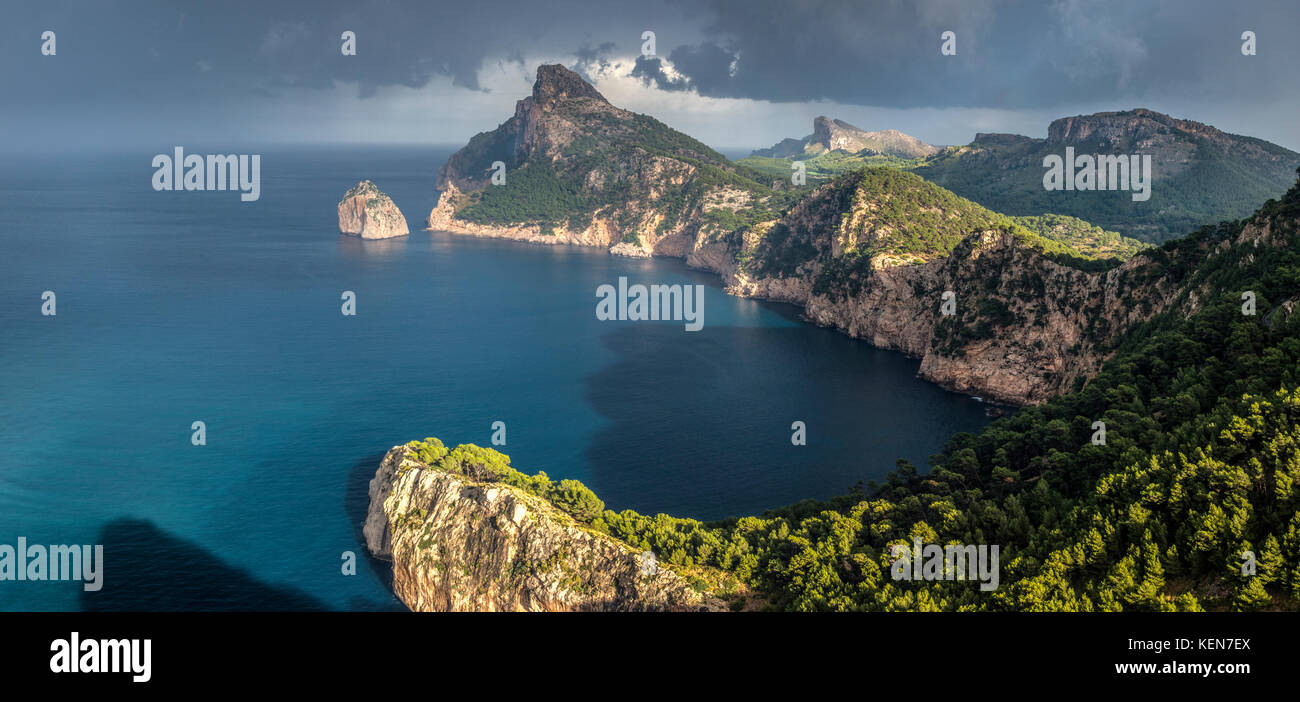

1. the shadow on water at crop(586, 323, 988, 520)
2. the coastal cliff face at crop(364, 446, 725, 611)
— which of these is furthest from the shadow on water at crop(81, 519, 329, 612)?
the shadow on water at crop(586, 323, 988, 520)

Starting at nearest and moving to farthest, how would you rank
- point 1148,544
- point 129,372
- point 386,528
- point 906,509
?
point 1148,544 → point 906,509 → point 386,528 → point 129,372

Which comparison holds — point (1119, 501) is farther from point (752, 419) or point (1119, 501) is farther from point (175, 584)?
point (175, 584)

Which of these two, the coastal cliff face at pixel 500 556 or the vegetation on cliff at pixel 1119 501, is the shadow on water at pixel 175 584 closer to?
the coastal cliff face at pixel 500 556

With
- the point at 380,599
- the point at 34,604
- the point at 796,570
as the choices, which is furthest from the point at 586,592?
the point at 34,604

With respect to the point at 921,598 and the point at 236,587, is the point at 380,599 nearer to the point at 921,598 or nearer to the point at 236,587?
the point at 236,587

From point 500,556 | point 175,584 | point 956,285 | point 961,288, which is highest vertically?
point 956,285

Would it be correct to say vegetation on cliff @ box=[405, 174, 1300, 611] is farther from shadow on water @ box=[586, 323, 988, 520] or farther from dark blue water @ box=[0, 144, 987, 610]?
dark blue water @ box=[0, 144, 987, 610]

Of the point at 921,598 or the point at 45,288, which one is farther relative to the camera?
the point at 45,288

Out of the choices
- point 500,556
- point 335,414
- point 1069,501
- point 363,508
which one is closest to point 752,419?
point 363,508
